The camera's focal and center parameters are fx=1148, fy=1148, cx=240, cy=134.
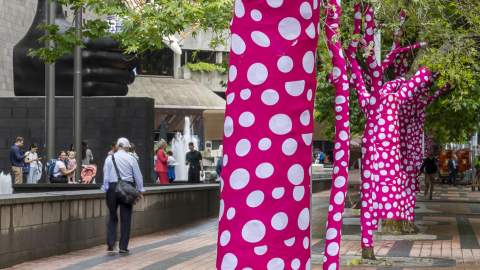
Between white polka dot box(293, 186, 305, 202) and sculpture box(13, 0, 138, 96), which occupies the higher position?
sculpture box(13, 0, 138, 96)

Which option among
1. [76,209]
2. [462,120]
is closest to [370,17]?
[76,209]

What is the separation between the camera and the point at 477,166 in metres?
53.8

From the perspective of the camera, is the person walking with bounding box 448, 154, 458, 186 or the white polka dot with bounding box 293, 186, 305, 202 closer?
the white polka dot with bounding box 293, 186, 305, 202

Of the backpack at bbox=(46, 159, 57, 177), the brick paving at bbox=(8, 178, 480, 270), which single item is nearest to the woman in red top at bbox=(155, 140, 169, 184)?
the backpack at bbox=(46, 159, 57, 177)

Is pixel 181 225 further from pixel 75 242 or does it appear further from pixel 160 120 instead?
pixel 160 120

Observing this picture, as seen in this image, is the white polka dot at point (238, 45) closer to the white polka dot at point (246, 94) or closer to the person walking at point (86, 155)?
the white polka dot at point (246, 94)

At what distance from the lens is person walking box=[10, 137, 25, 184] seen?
95.6 feet

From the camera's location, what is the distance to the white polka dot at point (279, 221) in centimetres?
571

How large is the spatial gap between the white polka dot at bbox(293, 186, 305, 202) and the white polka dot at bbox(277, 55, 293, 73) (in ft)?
1.94

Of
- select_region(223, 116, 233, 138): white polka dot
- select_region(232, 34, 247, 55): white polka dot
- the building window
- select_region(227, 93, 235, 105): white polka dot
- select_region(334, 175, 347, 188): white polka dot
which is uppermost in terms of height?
the building window

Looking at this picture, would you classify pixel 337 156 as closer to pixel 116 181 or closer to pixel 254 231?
→ pixel 254 231

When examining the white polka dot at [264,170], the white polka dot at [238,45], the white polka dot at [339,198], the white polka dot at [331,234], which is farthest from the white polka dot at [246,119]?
the white polka dot at [339,198]

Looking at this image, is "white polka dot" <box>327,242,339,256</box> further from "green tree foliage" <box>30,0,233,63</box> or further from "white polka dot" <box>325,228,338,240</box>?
"green tree foliage" <box>30,0,233,63</box>

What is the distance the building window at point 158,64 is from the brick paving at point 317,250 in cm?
5147
